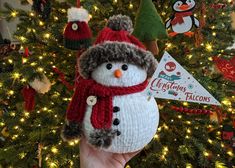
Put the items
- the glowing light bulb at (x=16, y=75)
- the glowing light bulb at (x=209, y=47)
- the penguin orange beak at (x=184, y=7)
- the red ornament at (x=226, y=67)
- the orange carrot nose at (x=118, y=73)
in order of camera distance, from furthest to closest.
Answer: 1. the red ornament at (x=226, y=67)
2. the glowing light bulb at (x=209, y=47)
3. the glowing light bulb at (x=16, y=75)
4. the penguin orange beak at (x=184, y=7)
5. the orange carrot nose at (x=118, y=73)

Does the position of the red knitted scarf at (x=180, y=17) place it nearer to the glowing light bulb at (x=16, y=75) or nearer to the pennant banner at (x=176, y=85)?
the pennant banner at (x=176, y=85)

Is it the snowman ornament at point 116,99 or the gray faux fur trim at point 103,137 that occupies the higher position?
the snowman ornament at point 116,99

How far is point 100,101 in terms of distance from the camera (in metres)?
0.63

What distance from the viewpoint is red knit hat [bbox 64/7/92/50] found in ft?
2.73

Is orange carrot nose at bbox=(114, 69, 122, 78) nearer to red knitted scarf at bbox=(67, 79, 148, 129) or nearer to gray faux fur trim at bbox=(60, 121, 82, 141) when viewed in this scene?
red knitted scarf at bbox=(67, 79, 148, 129)

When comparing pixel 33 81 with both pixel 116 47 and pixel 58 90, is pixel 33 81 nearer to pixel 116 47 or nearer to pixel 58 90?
pixel 58 90

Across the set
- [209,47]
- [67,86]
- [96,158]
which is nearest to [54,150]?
[67,86]

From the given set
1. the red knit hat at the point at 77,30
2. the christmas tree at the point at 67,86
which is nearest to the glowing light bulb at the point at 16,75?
the christmas tree at the point at 67,86

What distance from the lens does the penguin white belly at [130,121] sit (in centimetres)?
61

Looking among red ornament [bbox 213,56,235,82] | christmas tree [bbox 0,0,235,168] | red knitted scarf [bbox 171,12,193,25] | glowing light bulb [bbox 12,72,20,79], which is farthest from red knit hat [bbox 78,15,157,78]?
red ornament [bbox 213,56,235,82]

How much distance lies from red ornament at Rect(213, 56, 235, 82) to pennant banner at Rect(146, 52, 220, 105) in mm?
975

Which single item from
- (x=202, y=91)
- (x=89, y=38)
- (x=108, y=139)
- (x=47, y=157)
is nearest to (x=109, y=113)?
(x=108, y=139)

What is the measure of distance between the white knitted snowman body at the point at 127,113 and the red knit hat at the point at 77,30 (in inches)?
8.9

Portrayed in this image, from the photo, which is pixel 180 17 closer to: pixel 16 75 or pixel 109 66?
pixel 109 66
